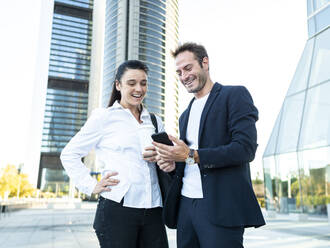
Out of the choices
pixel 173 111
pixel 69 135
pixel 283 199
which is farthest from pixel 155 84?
pixel 283 199

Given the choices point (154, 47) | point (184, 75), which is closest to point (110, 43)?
point (154, 47)

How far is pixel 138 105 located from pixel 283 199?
11114 millimetres

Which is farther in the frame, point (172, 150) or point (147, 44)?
point (147, 44)

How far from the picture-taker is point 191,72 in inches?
71.2

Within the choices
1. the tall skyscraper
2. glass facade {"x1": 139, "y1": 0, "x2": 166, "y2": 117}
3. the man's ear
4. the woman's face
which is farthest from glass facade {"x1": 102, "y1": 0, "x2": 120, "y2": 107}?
the man's ear

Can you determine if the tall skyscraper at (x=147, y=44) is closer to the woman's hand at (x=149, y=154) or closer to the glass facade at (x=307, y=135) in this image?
the glass facade at (x=307, y=135)

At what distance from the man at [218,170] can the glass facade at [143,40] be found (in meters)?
61.2

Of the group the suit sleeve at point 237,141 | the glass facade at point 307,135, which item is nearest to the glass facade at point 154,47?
the glass facade at point 307,135

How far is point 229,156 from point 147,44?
220 feet

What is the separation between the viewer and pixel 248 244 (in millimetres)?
5527

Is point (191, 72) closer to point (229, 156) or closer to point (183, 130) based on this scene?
point (183, 130)

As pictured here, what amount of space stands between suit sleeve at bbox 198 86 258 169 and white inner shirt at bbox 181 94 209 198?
0.65ft

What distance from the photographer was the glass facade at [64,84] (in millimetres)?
69125

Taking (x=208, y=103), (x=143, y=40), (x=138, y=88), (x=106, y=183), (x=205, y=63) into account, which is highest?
(x=143, y=40)
